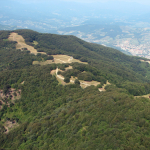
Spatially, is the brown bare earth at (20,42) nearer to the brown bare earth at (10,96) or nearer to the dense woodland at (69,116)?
the dense woodland at (69,116)

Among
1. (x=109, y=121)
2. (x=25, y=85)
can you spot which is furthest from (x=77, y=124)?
(x=25, y=85)

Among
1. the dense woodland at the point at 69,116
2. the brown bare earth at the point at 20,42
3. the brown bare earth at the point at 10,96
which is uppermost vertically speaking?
the brown bare earth at the point at 20,42

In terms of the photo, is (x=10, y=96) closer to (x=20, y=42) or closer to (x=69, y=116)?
(x=69, y=116)

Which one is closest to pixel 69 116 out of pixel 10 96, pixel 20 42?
pixel 10 96

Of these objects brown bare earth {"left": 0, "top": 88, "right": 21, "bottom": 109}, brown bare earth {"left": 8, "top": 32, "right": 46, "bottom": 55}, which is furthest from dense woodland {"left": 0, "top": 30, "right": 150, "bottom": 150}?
brown bare earth {"left": 8, "top": 32, "right": 46, "bottom": 55}

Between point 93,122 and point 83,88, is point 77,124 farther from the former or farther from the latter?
point 83,88

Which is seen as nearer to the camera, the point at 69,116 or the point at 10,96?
the point at 69,116

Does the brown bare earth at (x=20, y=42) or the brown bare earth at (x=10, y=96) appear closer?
the brown bare earth at (x=10, y=96)

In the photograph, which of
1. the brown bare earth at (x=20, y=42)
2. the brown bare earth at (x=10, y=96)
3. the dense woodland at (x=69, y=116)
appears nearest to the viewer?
the dense woodland at (x=69, y=116)

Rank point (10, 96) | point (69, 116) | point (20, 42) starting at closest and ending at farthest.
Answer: point (69, 116) → point (10, 96) → point (20, 42)

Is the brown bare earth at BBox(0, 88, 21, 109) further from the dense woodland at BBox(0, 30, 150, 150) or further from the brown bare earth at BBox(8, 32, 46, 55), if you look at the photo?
the brown bare earth at BBox(8, 32, 46, 55)

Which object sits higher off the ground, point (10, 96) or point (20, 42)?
point (20, 42)

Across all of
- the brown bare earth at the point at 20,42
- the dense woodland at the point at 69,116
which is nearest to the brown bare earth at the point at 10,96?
the dense woodland at the point at 69,116
